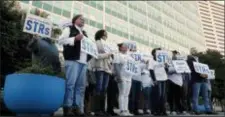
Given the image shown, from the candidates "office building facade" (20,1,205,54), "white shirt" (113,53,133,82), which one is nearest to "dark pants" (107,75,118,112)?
"white shirt" (113,53,133,82)

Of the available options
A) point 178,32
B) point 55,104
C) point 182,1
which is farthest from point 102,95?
Answer: point 182,1

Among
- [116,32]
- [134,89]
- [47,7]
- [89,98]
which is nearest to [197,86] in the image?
[134,89]

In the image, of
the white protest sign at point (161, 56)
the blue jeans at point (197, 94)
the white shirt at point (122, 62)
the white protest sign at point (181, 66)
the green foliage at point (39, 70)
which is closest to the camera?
the green foliage at point (39, 70)

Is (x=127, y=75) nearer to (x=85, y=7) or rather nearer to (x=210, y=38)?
(x=85, y=7)

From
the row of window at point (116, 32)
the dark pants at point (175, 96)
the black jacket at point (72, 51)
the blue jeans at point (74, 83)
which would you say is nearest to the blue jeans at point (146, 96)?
the dark pants at point (175, 96)

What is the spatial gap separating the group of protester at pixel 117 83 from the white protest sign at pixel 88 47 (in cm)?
8

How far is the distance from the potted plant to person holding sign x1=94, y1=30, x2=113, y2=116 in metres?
1.86

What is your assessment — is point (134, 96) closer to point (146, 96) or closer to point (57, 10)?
point (146, 96)

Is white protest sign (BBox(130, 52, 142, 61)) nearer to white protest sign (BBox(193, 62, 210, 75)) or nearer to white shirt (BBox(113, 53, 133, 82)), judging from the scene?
white shirt (BBox(113, 53, 133, 82))

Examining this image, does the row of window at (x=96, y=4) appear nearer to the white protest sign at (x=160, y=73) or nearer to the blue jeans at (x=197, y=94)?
the blue jeans at (x=197, y=94)

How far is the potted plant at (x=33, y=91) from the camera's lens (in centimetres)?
520

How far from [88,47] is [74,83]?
79cm

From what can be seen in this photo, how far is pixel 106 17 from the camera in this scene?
55594 millimetres

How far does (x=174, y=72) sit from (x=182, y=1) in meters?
88.5
